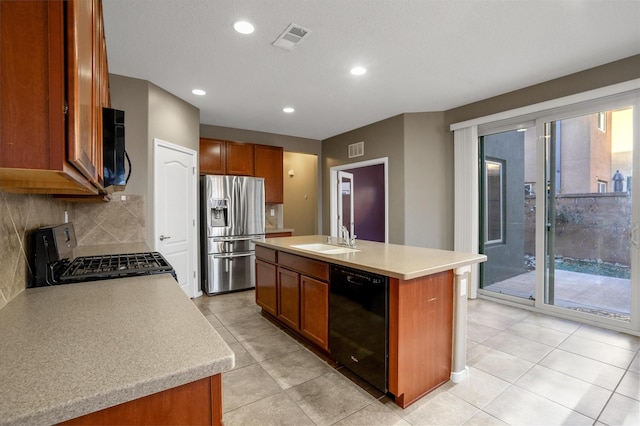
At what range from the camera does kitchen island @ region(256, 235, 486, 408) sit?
1.83 meters

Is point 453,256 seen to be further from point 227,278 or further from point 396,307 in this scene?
point 227,278

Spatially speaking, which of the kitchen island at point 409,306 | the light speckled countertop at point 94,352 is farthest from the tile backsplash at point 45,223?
the kitchen island at point 409,306

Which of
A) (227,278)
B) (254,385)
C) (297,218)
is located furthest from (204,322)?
(297,218)

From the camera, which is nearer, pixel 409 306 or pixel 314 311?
pixel 409 306

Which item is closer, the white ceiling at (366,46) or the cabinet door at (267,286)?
the white ceiling at (366,46)

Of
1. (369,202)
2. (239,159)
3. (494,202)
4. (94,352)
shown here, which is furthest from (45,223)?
(369,202)

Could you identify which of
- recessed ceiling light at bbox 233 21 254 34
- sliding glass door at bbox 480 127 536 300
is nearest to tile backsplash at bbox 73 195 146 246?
recessed ceiling light at bbox 233 21 254 34

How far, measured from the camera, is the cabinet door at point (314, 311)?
240cm

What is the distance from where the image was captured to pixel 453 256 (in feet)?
7.43

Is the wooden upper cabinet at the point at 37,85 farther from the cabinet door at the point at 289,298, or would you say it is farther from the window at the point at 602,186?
the window at the point at 602,186

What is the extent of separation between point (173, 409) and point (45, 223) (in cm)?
167

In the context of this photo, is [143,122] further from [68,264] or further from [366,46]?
[366,46]

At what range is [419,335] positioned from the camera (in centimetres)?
193

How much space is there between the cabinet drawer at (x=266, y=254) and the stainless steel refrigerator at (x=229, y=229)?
116 centimetres
